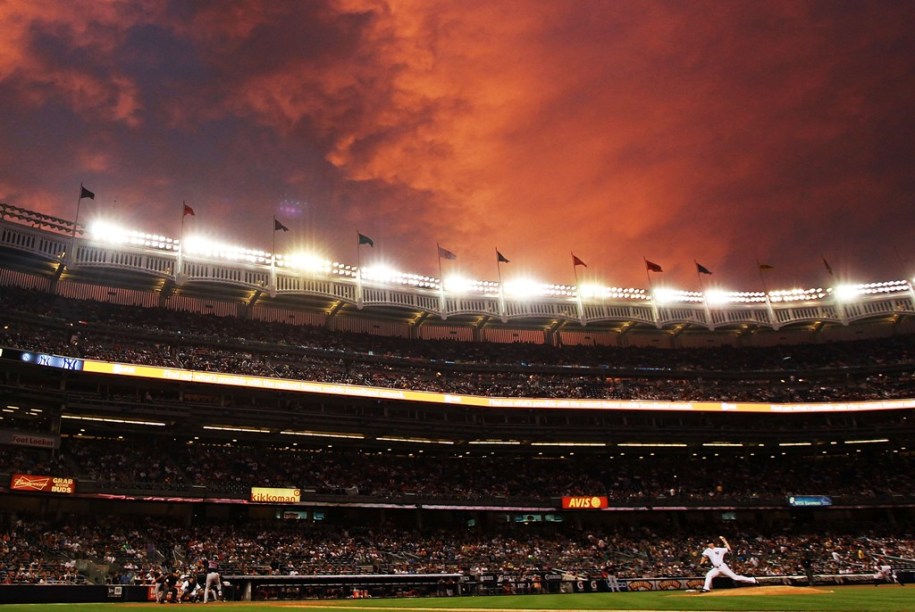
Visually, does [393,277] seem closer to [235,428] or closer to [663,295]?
[235,428]

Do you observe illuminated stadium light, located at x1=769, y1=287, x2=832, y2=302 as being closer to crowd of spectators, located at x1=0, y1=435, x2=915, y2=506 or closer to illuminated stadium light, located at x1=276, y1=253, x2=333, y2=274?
crowd of spectators, located at x1=0, y1=435, x2=915, y2=506

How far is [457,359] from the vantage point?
6041cm

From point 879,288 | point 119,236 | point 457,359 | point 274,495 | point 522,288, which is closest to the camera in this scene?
point 274,495

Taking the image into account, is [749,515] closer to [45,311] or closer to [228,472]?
[228,472]

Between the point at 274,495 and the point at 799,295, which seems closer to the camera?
the point at 274,495

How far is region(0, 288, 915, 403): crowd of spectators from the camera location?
45.8m

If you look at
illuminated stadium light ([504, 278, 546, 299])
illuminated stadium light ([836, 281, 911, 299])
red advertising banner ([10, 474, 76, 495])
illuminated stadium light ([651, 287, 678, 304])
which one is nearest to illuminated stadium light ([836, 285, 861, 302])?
illuminated stadium light ([836, 281, 911, 299])

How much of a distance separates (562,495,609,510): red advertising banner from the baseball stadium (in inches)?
10.6

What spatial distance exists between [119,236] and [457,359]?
97.2ft

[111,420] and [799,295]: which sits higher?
[799,295]

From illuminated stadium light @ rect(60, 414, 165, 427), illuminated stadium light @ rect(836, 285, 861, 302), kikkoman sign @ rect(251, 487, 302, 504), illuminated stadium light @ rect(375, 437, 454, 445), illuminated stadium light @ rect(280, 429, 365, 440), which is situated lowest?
kikkoman sign @ rect(251, 487, 302, 504)

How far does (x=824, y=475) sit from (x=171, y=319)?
2281 inches

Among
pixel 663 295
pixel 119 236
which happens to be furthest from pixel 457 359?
pixel 119 236

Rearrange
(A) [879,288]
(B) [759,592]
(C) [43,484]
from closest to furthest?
(B) [759,592]
(C) [43,484]
(A) [879,288]
